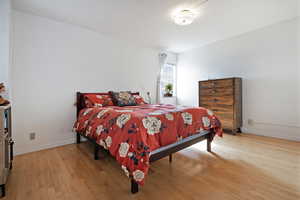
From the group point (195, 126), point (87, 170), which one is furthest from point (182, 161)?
point (87, 170)

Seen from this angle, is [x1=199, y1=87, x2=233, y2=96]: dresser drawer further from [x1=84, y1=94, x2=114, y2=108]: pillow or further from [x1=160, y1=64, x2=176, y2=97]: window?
[x1=84, y1=94, x2=114, y2=108]: pillow

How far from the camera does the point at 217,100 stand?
345 cm

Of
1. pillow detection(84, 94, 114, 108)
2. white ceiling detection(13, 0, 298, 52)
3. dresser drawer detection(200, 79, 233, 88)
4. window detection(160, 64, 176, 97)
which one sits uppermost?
white ceiling detection(13, 0, 298, 52)

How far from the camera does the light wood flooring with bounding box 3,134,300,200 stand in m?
1.31

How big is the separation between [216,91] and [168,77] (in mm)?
1818

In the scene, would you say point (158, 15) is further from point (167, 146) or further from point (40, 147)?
point (40, 147)

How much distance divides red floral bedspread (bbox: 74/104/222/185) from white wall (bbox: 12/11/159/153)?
0.92m

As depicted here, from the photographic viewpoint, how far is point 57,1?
82.2 inches

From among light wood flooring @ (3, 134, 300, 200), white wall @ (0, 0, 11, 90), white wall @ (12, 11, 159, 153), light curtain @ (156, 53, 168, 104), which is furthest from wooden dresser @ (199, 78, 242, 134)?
white wall @ (0, 0, 11, 90)

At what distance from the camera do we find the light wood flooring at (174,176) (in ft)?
4.29

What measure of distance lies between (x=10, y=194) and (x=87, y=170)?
0.69 metres

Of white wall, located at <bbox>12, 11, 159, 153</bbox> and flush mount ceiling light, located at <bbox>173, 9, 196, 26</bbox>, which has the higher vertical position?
flush mount ceiling light, located at <bbox>173, 9, 196, 26</bbox>

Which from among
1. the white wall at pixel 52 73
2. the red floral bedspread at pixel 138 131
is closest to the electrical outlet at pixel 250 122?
the red floral bedspread at pixel 138 131

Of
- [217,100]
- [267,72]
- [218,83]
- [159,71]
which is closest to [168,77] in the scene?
[159,71]
